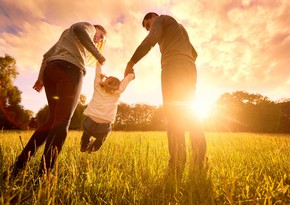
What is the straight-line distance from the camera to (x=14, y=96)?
31.4 m

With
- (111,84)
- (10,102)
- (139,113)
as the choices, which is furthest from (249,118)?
(10,102)

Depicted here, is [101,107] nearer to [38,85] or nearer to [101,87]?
[101,87]

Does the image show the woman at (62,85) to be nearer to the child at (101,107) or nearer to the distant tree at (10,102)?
the child at (101,107)

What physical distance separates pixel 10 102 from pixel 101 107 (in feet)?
110

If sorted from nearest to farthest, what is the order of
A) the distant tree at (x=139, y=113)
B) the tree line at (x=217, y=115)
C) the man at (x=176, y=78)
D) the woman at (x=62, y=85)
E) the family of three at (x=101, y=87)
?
the woman at (x=62, y=85) → the family of three at (x=101, y=87) → the man at (x=176, y=78) → the tree line at (x=217, y=115) → the distant tree at (x=139, y=113)

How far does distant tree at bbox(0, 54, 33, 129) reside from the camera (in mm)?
30020

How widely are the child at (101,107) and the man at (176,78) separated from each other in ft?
3.12

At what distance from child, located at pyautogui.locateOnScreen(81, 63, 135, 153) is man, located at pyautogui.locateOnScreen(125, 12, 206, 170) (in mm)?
950

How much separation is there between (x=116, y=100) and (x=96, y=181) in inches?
85.2

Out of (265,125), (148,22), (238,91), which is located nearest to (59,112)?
(148,22)

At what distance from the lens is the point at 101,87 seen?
394 centimetres

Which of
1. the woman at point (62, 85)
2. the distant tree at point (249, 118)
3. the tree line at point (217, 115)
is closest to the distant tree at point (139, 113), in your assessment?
the tree line at point (217, 115)

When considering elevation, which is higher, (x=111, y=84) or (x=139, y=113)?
(x=139, y=113)

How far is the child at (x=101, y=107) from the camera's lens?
3846mm
